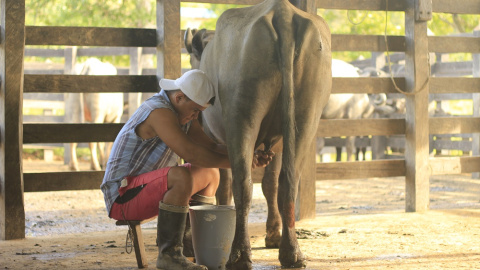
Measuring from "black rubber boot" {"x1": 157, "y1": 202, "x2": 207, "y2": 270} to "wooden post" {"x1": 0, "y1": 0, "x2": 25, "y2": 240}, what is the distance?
209cm

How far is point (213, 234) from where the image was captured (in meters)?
4.07

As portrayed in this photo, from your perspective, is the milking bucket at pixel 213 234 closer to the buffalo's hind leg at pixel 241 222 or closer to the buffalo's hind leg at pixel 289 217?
the buffalo's hind leg at pixel 241 222

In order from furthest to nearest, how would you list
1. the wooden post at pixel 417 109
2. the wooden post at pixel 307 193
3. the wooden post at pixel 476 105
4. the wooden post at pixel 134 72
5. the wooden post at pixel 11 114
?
the wooden post at pixel 134 72, the wooden post at pixel 476 105, the wooden post at pixel 417 109, the wooden post at pixel 307 193, the wooden post at pixel 11 114

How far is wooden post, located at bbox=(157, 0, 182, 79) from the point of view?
242 inches

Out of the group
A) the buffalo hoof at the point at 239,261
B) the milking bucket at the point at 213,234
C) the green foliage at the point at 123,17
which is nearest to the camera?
the buffalo hoof at the point at 239,261

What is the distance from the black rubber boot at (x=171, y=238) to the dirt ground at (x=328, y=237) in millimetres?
476

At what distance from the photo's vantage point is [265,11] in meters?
4.27

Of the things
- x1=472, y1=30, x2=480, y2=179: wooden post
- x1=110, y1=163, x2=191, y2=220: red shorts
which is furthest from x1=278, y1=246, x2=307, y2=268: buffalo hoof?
x1=472, y1=30, x2=480, y2=179: wooden post

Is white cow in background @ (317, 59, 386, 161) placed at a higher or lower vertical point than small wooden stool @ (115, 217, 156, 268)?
higher

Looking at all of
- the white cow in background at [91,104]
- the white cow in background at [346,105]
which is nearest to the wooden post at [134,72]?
the white cow in background at [91,104]

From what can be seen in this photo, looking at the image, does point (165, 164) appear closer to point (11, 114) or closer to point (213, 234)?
point (213, 234)

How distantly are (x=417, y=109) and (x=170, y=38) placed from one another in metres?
2.80

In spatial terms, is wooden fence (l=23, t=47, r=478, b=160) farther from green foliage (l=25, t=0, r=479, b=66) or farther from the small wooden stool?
the small wooden stool

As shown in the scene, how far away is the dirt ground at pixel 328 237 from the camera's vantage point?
15.1ft
